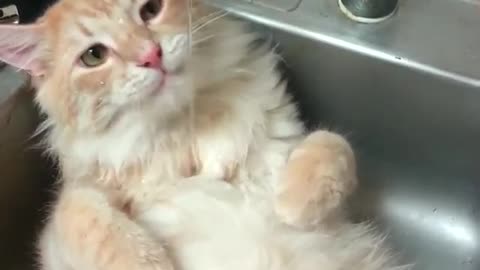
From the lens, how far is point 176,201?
112 cm

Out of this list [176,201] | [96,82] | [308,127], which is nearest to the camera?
[96,82]

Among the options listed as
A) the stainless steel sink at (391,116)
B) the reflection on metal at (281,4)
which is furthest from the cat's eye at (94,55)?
the reflection on metal at (281,4)

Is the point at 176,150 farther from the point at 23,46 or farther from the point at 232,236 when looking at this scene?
the point at 23,46

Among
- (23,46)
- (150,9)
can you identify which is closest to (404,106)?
(150,9)

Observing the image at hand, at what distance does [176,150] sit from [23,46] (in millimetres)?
249

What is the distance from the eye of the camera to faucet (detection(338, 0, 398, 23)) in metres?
1.23

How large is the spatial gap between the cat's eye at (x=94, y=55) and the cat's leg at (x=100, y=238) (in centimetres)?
19

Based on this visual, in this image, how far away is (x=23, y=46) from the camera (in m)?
1.04

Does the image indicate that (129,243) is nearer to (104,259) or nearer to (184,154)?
(104,259)

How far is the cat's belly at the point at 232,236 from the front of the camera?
1.07m

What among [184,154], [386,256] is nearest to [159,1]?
[184,154]

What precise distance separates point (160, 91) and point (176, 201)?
188 mm

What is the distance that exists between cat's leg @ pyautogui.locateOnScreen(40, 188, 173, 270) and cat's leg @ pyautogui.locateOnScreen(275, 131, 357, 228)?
7.0 inches

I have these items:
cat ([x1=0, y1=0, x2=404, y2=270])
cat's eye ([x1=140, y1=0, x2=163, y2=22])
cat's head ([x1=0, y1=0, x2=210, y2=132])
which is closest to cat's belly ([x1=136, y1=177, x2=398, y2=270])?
cat ([x1=0, y1=0, x2=404, y2=270])
